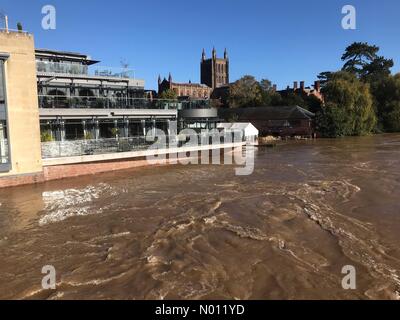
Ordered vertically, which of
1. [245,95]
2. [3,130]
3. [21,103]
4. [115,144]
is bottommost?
[115,144]

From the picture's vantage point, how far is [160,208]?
1659 centimetres

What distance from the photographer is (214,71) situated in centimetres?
15250

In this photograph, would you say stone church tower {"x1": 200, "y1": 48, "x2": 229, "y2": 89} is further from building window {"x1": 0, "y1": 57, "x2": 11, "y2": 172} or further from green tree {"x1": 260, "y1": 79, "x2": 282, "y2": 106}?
building window {"x1": 0, "y1": 57, "x2": 11, "y2": 172}

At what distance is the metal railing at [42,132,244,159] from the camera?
23.5 meters

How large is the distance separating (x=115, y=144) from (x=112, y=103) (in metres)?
5.69

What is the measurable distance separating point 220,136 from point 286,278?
81.8 ft

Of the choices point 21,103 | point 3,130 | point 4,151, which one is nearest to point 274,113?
point 21,103

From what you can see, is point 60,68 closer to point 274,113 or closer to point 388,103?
point 274,113

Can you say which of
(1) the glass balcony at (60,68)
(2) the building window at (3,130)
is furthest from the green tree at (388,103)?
(2) the building window at (3,130)

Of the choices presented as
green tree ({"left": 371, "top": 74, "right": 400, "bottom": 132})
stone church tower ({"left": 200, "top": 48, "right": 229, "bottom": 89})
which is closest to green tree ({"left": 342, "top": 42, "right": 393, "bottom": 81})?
green tree ({"left": 371, "top": 74, "right": 400, "bottom": 132})

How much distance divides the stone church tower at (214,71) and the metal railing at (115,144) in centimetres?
12110

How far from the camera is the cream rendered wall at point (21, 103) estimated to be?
21.0 m

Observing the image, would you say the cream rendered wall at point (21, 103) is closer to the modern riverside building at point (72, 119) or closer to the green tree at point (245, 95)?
the modern riverside building at point (72, 119)

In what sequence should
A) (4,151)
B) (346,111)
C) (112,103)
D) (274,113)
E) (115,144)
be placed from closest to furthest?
1. (4,151)
2. (115,144)
3. (112,103)
4. (346,111)
5. (274,113)
